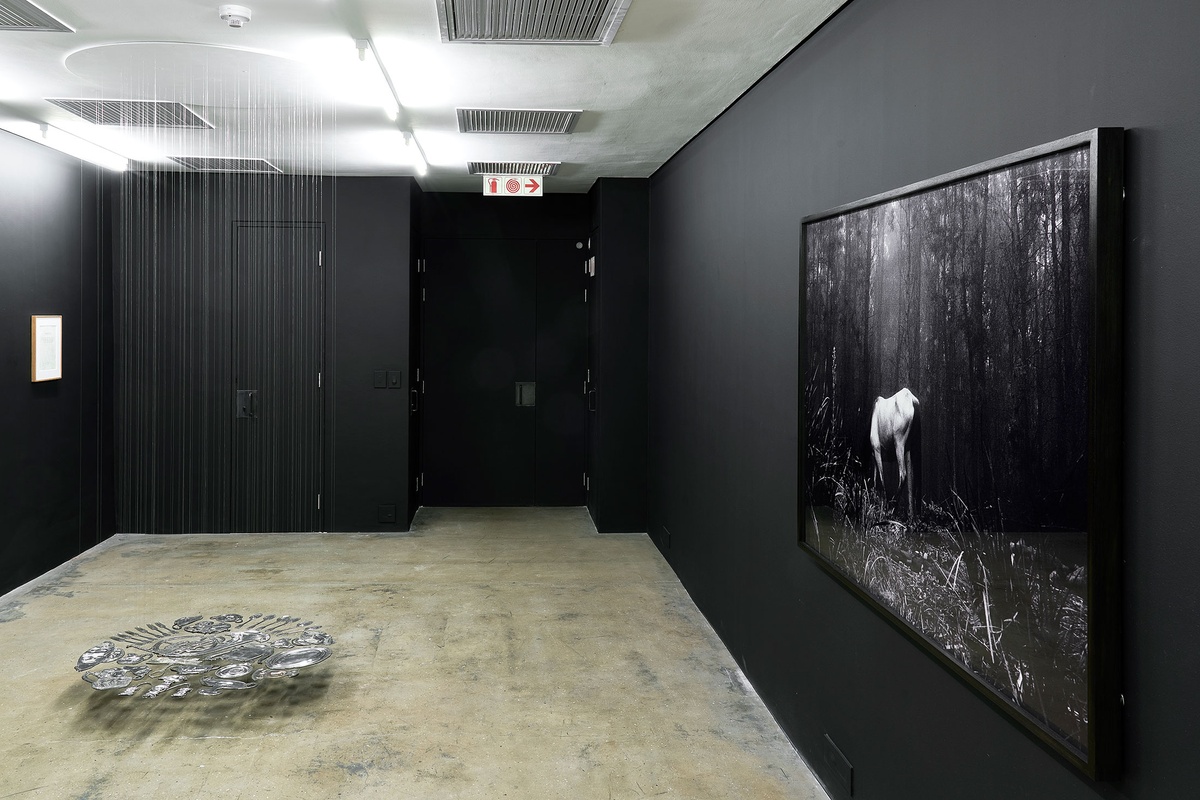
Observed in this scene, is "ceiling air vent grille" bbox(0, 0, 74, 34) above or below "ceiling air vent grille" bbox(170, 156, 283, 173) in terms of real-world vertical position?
below

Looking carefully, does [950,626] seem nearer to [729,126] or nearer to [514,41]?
[514,41]

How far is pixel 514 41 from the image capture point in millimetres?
3268

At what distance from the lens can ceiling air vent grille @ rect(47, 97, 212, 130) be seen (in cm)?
428

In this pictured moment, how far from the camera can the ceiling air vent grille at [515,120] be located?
4414mm

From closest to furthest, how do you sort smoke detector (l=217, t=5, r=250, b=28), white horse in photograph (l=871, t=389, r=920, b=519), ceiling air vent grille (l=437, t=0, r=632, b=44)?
1. white horse in photograph (l=871, t=389, r=920, b=519)
2. ceiling air vent grille (l=437, t=0, r=632, b=44)
3. smoke detector (l=217, t=5, r=250, b=28)

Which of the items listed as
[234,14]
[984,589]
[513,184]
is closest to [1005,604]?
[984,589]

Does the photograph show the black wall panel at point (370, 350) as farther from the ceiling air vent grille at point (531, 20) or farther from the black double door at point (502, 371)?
the ceiling air vent grille at point (531, 20)

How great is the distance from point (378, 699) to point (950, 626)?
2.48 metres

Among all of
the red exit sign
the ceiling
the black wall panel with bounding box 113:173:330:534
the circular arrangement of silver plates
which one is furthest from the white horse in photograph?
the black wall panel with bounding box 113:173:330:534

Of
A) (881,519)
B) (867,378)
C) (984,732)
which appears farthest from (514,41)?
(984,732)

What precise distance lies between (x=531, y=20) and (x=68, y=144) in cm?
374

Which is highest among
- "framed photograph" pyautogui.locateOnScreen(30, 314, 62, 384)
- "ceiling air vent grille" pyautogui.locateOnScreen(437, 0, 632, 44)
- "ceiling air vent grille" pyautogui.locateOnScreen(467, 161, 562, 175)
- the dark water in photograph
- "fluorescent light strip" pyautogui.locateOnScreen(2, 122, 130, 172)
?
"ceiling air vent grille" pyautogui.locateOnScreen(467, 161, 562, 175)

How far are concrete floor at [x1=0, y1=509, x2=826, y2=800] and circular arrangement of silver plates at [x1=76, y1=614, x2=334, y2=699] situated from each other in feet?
0.43

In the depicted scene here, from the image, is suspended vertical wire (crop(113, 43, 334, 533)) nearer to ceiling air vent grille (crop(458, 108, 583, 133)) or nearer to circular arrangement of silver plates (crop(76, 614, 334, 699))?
ceiling air vent grille (crop(458, 108, 583, 133))
